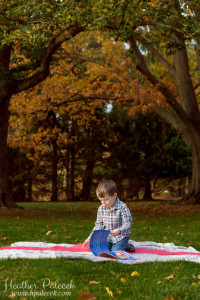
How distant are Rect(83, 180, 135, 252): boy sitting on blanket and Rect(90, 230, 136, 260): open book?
243mm

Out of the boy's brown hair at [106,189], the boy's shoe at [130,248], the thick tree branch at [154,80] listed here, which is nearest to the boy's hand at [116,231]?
the boy's shoe at [130,248]

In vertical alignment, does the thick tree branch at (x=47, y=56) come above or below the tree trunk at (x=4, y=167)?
above

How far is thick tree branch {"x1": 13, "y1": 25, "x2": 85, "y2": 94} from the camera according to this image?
10.7 metres

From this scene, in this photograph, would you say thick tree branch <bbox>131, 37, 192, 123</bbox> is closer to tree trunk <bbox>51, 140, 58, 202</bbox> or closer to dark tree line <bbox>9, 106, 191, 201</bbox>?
dark tree line <bbox>9, 106, 191, 201</bbox>

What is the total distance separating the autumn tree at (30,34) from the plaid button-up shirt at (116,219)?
512cm

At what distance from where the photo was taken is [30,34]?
907 cm

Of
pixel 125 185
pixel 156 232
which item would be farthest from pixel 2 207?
pixel 125 185

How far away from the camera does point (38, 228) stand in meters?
8.65

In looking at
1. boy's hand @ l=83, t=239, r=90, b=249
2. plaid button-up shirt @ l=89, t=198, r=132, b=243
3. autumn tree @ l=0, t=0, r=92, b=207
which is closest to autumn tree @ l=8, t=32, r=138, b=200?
autumn tree @ l=0, t=0, r=92, b=207

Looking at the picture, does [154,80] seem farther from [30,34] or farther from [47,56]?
[30,34]

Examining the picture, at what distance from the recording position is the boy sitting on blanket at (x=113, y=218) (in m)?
5.52

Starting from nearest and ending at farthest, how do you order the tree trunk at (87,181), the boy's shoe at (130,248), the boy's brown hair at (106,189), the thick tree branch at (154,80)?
the boy's brown hair at (106,189), the boy's shoe at (130,248), the thick tree branch at (154,80), the tree trunk at (87,181)

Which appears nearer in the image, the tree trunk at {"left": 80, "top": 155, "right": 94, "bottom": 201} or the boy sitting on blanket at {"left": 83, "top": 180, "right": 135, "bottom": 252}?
the boy sitting on blanket at {"left": 83, "top": 180, "right": 135, "bottom": 252}

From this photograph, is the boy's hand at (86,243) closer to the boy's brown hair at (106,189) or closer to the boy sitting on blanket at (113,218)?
the boy sitting on blanket at (113,218)
